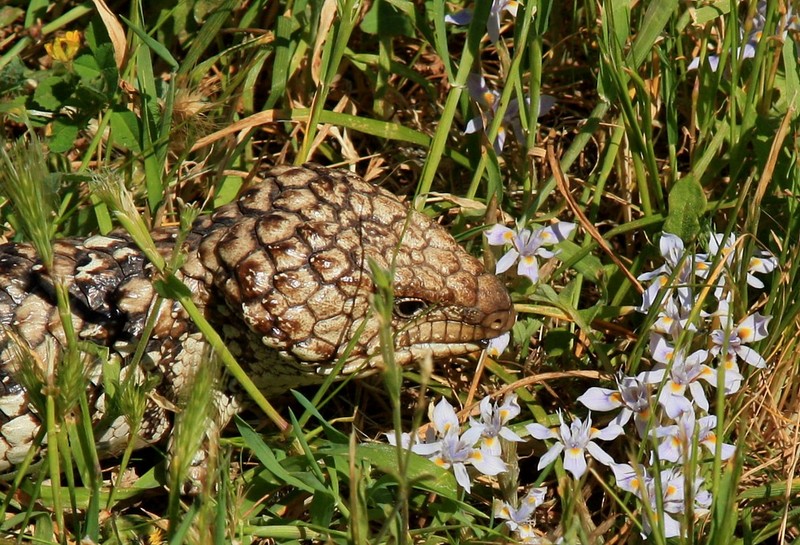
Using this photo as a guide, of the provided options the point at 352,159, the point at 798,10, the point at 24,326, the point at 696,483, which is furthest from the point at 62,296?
the point at 798,10

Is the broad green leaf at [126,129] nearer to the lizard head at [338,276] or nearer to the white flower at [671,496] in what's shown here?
the lizard head at [338,276]

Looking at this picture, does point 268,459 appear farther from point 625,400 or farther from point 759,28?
point 759,28

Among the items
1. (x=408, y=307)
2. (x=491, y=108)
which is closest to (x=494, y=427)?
(x=408, y=307)

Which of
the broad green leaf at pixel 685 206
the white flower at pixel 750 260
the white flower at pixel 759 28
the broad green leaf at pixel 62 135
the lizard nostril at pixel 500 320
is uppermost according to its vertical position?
the white flower at pixel 759 28

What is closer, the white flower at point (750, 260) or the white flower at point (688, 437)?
the white flower at point (688, 437)

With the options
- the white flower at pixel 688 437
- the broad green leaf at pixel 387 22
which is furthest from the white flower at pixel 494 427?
the broad green leaf at pixel 387 22

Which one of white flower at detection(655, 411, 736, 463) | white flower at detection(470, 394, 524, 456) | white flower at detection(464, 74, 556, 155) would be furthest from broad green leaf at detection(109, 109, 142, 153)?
white flower at detection(655, 411, 736, 463)

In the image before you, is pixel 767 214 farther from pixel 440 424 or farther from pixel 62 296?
pixel 62 296
